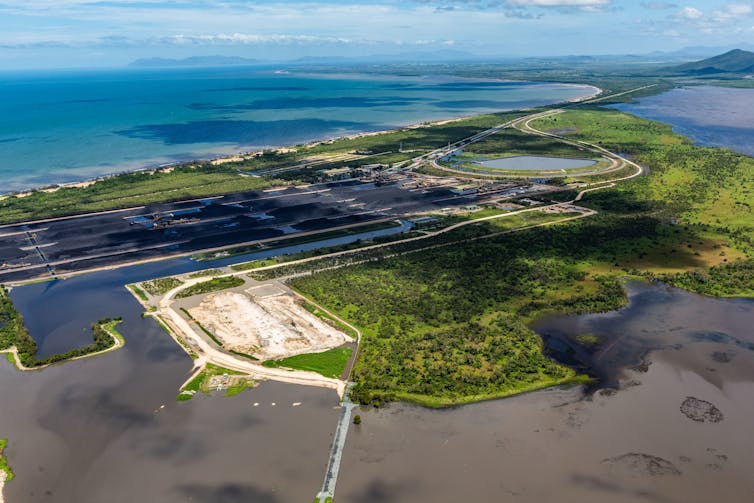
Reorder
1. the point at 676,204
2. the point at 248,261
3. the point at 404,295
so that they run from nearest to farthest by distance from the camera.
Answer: the point at 404,295
the point at 248,261
the point at 676,204

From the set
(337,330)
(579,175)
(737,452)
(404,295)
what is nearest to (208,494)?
(337,330)

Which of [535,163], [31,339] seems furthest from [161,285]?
[535,163]

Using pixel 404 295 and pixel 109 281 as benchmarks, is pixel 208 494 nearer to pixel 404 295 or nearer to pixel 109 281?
pixel 404 295

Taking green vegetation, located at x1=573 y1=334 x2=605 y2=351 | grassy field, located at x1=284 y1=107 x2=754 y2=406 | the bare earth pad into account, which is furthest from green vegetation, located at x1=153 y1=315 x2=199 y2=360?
the bare earth pad

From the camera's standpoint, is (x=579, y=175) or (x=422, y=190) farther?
(x=579, y=175)

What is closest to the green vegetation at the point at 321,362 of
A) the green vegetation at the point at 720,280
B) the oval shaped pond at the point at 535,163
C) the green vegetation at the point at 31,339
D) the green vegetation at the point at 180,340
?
the green vegetation at the point at 180,340

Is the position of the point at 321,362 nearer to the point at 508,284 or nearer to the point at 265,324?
the point at 265,324
